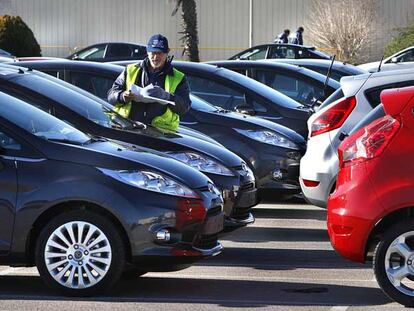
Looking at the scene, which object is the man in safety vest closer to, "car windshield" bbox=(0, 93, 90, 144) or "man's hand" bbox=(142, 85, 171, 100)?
"man's hand" bbox=(142, 85, 171, 100)

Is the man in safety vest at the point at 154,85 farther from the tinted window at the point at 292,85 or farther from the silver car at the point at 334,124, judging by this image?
the tinted window at the point at 292,85

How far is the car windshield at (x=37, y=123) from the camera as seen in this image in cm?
752

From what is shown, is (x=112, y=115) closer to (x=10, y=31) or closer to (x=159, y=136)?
(x=159, y=136)

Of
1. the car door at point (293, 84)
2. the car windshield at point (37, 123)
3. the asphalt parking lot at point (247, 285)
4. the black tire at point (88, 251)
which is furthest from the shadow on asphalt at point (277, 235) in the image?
the car door at point (293, 84)

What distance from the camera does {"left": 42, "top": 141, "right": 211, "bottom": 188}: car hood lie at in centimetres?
720

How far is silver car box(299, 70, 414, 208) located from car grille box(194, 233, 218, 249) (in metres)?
2.06

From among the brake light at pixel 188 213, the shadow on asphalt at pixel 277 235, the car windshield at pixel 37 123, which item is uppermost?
the car windshield at pixel 37 123

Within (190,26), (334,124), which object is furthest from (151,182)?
(190,26)

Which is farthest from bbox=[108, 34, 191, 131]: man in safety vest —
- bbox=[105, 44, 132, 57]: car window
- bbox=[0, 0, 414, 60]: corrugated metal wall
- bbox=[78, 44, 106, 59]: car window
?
bbox=[0, 0, 414, 60]: corrugated metal wall

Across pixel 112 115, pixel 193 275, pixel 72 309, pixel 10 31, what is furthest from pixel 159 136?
pixel 10 31

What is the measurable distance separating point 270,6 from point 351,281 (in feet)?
126

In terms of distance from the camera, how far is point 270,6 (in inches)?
1796

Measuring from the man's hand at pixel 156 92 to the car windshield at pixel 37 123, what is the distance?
5.12 ft

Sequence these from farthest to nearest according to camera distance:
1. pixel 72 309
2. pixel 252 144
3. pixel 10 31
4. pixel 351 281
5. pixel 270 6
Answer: pixel 270 6 < pixel 10 31 < pixel 252 144 < pixel 351 281 < pixel 72 309
